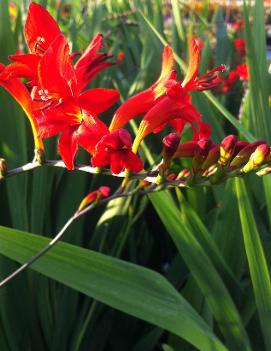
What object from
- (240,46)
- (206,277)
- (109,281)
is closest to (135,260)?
(206,277)

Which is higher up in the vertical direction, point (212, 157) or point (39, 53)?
point (39, 53)

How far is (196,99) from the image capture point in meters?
1.10

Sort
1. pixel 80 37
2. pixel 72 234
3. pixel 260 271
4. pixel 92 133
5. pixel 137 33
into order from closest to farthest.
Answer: pixel 92 133 → pixel 260 271 → pixel 72 234 → pixel 80 37 → pixel 137 33

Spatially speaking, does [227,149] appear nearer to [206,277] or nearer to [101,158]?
[101,158]

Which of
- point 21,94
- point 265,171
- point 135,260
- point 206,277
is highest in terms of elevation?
point 21,94

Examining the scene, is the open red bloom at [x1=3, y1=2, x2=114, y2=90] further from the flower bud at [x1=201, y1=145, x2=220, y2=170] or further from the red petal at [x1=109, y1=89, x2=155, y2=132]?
the flower bud at [x1=201, y1=145, x2=220, y2=170]

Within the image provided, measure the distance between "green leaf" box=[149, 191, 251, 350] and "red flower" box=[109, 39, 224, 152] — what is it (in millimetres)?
178

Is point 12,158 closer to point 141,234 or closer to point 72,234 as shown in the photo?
point 72,234

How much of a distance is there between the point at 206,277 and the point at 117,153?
31 centimetres

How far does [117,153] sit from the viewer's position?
1.77 feet

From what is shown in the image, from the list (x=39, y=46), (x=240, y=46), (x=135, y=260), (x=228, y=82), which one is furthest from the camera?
(x=240, y=46)

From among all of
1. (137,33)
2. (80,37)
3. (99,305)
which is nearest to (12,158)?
(99,305)

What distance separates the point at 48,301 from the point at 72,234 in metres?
0.14

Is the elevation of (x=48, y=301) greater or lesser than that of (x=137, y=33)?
lesser
